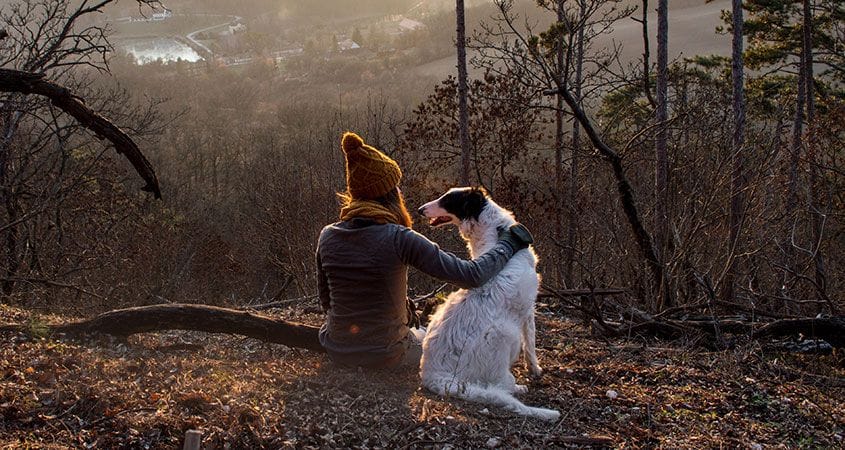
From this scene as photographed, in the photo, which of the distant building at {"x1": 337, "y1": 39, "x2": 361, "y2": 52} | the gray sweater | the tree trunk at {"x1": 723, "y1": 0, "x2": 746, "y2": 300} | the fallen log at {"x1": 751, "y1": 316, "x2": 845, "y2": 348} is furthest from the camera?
the distant building at {"x1": 337, "y1": 39, "x2": 361, "y2": 52}

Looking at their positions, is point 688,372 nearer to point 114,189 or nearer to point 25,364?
point 25,364

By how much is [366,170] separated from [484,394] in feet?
5.69

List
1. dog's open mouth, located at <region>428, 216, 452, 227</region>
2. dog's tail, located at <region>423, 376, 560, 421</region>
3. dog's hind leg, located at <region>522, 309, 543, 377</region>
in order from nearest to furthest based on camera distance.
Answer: dog's tail, located at <region>423, 376, 560, 421</region>
dog's hind leg, located at <region>522, 309, 543, 377</region>
dog's open mouth, located at <region>428, 216, 452, 227</region>

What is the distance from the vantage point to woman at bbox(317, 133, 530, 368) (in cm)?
444

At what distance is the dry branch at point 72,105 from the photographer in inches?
179

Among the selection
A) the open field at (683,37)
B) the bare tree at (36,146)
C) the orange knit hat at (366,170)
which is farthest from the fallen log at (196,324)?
the open field at (683,37)

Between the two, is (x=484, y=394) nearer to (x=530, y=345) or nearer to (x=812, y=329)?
(x=530, y=345)

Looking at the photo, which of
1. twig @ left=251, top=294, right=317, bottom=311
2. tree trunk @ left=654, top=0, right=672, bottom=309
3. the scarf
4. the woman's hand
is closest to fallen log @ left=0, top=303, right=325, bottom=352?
the scarf

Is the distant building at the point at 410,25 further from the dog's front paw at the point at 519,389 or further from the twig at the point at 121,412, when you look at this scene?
the twig at the point at 121,412

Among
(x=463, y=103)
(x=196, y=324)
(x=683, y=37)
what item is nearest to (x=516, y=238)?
(x=196, y=324)

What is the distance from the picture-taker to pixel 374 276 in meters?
4.58

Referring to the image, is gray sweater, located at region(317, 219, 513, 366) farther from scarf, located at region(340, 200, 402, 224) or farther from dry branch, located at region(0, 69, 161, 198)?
dry branch, located at region(0, 69, 161, 198)

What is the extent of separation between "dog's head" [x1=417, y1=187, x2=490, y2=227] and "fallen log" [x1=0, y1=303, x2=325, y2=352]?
138 cm

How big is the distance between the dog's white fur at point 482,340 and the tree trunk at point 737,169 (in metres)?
3.77
